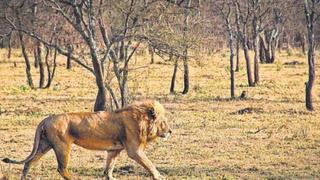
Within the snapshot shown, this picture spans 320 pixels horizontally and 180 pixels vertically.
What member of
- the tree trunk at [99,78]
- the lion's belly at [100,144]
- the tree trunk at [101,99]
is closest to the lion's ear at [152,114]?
the lion's belly at [100,144]

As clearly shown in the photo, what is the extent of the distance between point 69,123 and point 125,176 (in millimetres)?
1996

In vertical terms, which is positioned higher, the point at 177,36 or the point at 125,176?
the point at 177,36

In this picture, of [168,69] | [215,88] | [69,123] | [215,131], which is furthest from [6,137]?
[168,69]

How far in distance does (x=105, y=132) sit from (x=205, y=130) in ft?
28.8

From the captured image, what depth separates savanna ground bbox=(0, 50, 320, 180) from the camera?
12.3 metres

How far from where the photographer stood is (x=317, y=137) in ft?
55.1

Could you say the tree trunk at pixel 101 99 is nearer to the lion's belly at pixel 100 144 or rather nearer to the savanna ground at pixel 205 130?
the savanna ground at pixel 205 130

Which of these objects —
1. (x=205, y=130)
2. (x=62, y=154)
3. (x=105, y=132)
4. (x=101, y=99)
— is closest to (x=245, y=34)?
(x=101, y=99)

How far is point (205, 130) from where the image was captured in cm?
1845

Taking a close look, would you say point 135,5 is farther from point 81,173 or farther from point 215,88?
point 215,88

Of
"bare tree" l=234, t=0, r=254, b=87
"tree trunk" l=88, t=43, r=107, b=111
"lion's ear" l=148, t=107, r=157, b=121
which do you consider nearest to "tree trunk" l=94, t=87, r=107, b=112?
Result: "tree trunk" l=88, t=43, r=107, b=111

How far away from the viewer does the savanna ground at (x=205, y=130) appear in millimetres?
12289

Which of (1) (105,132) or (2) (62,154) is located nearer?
(2) (62,154)

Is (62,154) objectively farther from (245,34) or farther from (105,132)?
(245,34)
